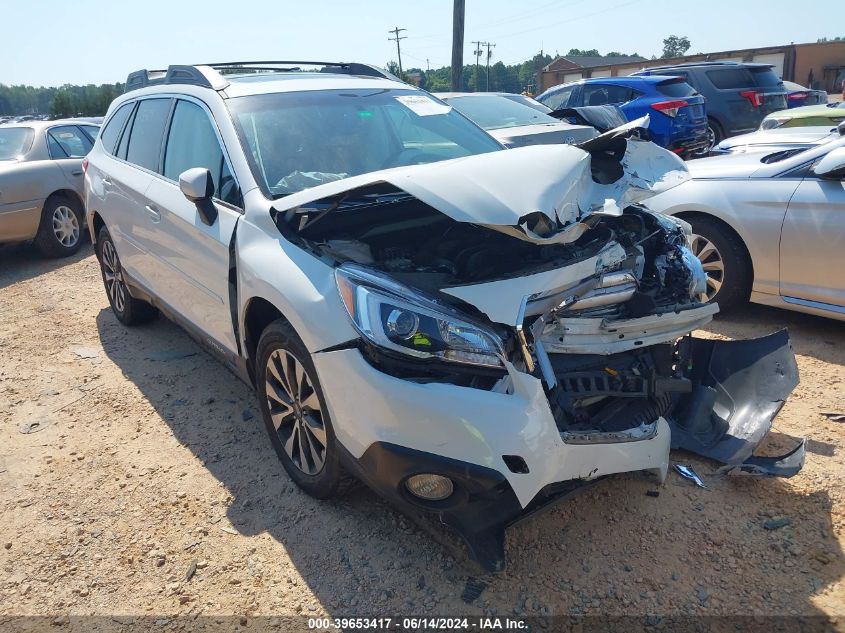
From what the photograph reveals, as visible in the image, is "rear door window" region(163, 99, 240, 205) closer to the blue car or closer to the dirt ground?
the dirt ground

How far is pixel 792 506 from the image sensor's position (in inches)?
110

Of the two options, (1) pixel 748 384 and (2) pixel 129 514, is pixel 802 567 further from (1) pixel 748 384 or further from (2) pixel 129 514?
(2) pixel 129 514

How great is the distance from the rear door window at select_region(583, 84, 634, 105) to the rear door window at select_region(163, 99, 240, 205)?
923 cm

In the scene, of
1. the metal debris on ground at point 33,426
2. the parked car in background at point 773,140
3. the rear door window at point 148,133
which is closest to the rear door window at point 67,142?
the rear door window at point 148,133

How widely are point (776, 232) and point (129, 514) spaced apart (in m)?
4.34

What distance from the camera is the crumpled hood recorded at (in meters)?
2.32

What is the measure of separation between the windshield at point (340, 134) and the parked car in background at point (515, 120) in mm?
3014

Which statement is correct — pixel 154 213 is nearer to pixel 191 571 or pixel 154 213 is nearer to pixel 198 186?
pixel 198 186

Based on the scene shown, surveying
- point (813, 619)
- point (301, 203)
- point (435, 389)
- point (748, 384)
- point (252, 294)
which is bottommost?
point (813, 619)

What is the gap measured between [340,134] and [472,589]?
2.43 meters

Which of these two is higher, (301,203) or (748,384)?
(301,203)

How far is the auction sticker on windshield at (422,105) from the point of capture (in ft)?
13.2

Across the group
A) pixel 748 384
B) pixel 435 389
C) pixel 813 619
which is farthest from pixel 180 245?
pixel 813 619

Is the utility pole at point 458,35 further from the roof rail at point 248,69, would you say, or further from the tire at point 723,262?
the tire at point 723,262
